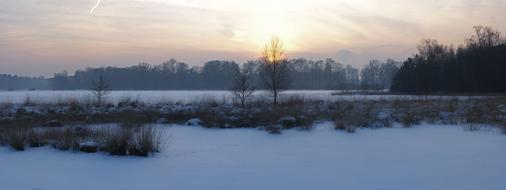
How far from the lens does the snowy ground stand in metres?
7.09

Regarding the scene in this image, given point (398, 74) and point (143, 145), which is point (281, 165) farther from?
point (398, 74)

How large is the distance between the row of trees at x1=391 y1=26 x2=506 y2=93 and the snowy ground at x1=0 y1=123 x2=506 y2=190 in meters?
62.9

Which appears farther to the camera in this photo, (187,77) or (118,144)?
(187,77)

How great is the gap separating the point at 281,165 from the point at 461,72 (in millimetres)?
71738

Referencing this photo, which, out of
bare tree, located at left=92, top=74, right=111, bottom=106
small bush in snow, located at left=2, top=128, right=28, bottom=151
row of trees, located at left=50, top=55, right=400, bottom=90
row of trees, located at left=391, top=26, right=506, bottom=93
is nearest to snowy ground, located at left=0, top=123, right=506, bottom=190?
small bush in snow, located at left=2, top=128, right=28, bottom=151

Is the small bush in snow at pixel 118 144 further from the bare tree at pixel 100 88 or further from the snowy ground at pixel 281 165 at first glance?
the bare tree at pixel 100 88

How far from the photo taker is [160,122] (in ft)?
55.7

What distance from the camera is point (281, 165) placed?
8.59 m

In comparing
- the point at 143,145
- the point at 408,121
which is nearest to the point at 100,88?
the point at 408,121

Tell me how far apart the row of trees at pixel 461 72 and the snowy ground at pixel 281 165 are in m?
62.9

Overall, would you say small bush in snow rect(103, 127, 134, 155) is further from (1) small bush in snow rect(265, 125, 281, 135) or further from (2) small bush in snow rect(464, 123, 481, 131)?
(2) small bush in snow rect(464, 123, 481, 131)

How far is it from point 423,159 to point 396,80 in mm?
81434

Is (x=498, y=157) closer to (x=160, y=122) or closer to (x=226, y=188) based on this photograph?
(x=226, y=188)

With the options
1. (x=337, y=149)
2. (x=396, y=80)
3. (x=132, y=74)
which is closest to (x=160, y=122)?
(x=337, y=149)
